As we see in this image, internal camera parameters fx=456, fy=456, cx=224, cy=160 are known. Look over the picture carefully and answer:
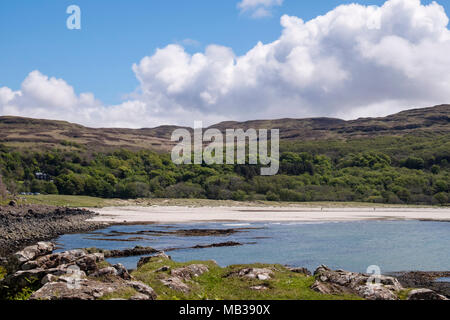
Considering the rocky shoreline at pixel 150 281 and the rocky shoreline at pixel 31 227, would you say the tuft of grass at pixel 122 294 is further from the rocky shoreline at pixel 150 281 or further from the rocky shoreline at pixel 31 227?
the rocky shoreline at pixel 31 227

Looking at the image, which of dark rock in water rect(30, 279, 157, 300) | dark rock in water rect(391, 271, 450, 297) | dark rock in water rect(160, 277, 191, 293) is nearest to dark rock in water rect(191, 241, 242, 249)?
dark rock in water rect(391, 271, 450, 297)

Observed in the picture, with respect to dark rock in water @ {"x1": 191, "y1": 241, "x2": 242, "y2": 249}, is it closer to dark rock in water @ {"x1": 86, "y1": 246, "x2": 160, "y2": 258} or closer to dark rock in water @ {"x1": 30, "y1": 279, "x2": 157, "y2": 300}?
dark rock in water @ {"x1": 86, "y1": 246, "x2": 160, "y2": 258}

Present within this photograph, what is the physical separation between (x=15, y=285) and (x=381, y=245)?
36131 millimetres

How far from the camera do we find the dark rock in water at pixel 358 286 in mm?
18609

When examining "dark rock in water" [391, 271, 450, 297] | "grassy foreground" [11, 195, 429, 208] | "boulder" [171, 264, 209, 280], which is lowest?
"grassy foreground" [11, 195, 429, 208]

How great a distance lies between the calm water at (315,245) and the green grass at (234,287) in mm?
9632

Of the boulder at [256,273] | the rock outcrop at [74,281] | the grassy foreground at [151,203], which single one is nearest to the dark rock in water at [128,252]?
the rock outcrop at [74,281]

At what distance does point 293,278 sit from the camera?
21.8 m

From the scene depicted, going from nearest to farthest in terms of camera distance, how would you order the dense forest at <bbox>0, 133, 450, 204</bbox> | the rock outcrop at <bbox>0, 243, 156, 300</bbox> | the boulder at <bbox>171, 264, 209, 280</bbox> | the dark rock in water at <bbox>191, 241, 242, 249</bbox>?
the rock outcrop at <bbox>0, 243, 156, 300</bbox> → the boulder at <bbox>171, 264, 209, 280</bbox> → the dark rock in water at <bbox>191, 241, 242, 249</bbox> → the dense forest at <bbox>0, 133, 450, 204</bbox>

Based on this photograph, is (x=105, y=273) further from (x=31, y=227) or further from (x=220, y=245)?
(x=31, y=227)

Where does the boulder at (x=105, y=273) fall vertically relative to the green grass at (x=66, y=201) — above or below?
above

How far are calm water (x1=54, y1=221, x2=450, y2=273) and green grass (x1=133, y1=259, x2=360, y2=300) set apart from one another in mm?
9632

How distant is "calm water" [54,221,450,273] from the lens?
34625 mm
